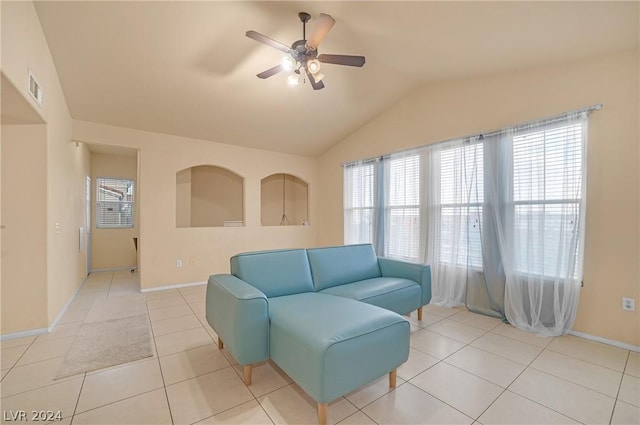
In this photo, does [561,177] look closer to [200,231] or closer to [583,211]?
[583,211]

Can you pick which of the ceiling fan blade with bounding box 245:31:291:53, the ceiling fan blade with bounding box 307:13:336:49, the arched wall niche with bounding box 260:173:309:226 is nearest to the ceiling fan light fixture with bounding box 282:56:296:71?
the ceiling fan blade with bounding box 245:31:291:53

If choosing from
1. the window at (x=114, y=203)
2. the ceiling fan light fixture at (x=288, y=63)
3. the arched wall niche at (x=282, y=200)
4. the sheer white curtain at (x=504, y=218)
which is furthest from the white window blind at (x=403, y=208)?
the window at (x=114, y=203)

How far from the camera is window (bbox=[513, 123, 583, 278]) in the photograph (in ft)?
8.73

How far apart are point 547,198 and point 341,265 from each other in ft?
7.36

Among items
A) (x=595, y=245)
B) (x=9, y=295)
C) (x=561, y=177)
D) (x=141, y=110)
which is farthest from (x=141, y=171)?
(x=595, y=245)

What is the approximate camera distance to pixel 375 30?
2707mm

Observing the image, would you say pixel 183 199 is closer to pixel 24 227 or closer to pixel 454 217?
pixel 24 227

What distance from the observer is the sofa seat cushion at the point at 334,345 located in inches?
58.7

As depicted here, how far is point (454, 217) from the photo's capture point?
11.8 ft

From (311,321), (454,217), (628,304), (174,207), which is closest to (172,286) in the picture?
(174,207)

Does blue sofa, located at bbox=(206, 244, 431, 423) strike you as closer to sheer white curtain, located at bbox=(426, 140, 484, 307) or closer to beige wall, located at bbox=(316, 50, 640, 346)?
sheer white curtain, located at bbox=(426, 140, 484, 307)

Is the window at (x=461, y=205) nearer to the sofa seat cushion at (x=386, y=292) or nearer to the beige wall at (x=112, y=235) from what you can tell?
the sofa seat cushion at (x=386, y=292)

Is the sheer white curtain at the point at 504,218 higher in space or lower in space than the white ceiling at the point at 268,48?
lower

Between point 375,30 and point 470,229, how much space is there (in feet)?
8.33
